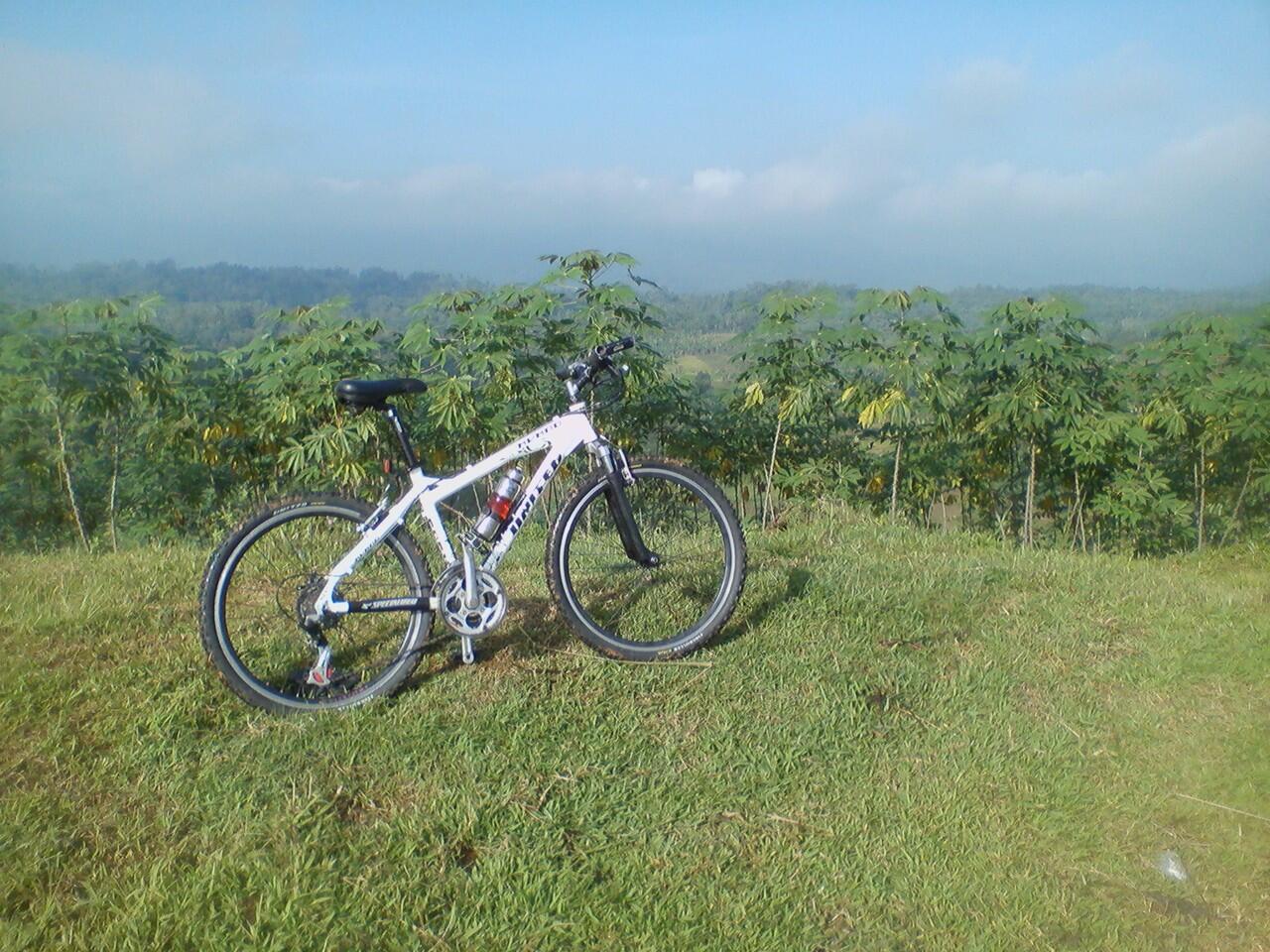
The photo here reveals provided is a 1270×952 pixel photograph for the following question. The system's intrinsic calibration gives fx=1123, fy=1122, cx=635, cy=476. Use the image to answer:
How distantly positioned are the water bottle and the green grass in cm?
49

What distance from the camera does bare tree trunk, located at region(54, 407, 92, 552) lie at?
6.78 m

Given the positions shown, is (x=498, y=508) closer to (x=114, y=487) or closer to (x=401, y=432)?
(x=401, y=432)

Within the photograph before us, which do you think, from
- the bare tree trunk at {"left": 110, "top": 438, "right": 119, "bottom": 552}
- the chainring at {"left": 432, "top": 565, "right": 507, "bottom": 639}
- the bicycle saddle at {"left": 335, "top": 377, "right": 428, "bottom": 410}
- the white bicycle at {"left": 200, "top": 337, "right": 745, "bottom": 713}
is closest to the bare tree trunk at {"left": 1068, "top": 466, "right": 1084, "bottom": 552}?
the white bicycle at {"left": 200, "top": 337, "right": 745, "bottom": 713}

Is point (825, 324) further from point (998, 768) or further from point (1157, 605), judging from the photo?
point (998, 768)

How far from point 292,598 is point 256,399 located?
4.11 meters

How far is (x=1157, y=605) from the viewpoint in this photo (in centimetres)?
497

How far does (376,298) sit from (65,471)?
2307 mm

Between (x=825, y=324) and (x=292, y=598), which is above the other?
(x=825, y=324)

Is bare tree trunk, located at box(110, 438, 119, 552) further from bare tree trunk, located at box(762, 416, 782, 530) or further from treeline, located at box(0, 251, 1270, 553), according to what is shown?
bare tree trunk, located at box(762, 416, 782, 530)

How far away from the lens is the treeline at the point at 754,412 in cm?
738

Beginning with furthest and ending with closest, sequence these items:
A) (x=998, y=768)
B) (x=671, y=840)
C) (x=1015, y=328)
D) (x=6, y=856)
A: (x=1015, y=328) → (x=998, y=768) → (x=671, y=840) → (x=6, y=856)

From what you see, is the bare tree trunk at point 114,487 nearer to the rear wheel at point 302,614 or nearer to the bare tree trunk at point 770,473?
the rear wheel at point 302,614

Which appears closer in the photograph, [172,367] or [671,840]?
[671,840]

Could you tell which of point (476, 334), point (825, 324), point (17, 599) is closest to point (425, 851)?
point (17, 599)
